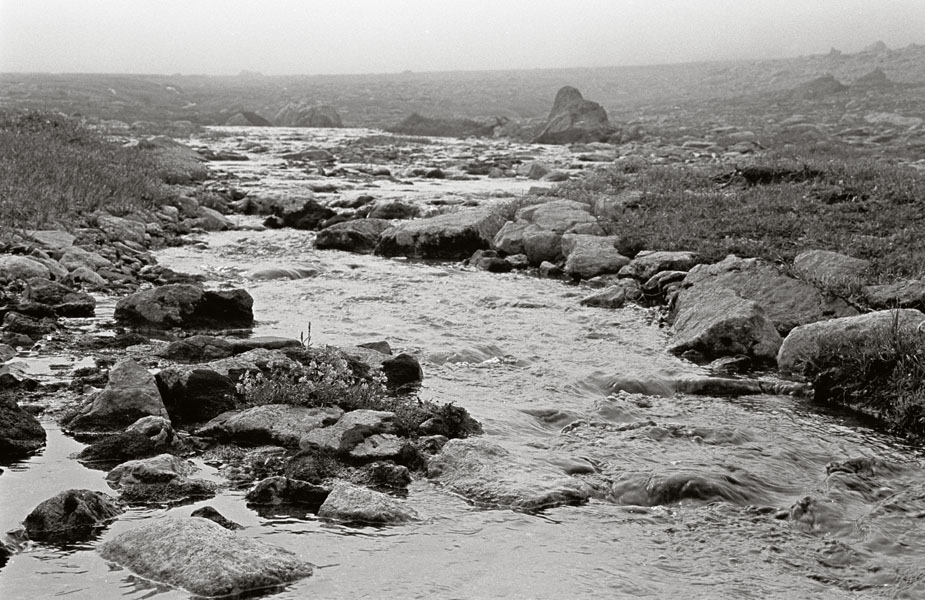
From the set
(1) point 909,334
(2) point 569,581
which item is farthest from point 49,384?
(1) point 909,334

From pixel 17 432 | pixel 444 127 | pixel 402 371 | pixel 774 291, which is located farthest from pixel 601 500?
pixel 444 127

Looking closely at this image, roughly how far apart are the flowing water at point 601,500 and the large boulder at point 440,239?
5885 millimetres

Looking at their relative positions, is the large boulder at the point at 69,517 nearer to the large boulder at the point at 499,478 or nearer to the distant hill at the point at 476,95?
the large boulder at the point at 499,478

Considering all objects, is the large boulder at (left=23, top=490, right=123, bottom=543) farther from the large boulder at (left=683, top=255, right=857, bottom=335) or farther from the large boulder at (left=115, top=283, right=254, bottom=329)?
the large boulder at (left=683, top=255, right=857, bottom=335)

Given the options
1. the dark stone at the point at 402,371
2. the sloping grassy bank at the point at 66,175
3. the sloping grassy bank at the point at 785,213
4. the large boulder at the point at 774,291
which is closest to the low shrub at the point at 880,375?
the large boulder at the point at 774,291

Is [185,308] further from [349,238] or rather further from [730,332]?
[349,238]

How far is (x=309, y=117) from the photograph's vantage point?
78312 millimetres

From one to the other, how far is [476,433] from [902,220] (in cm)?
1188

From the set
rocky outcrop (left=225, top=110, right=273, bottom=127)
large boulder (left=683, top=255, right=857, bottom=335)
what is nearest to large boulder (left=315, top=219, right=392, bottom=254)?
large boulder (left=683, top=255, right=857, bottom=335)

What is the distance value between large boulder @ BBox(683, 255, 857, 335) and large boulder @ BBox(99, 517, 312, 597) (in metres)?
8.70

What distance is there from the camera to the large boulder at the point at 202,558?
5.52 m

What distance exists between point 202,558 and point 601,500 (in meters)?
3.26

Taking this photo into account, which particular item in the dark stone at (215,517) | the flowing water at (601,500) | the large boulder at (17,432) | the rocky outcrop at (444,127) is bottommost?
the flowing water at (601,500)

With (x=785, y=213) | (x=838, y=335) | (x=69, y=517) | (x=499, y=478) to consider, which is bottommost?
(x=499, y=478)
